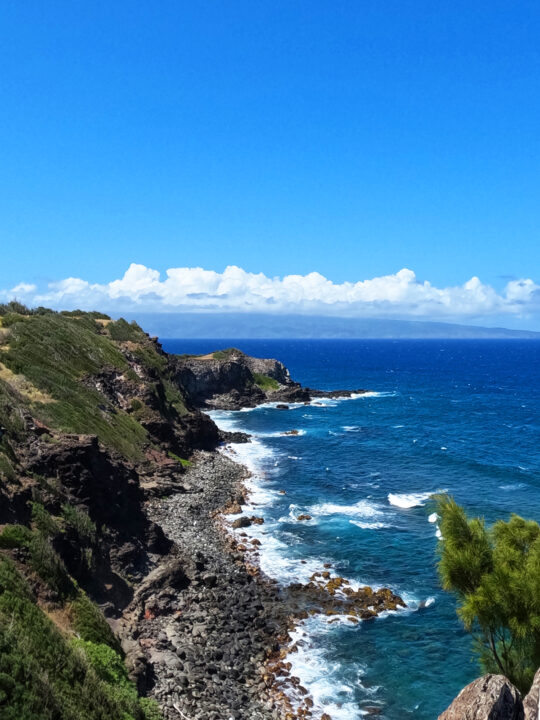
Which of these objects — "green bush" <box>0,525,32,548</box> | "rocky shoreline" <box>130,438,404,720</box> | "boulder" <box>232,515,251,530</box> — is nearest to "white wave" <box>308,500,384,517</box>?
"boulder" <box>232,515,251,530</box>

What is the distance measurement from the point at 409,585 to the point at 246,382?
9595cm

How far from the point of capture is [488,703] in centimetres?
1362

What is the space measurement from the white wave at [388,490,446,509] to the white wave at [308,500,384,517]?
8.65 ft

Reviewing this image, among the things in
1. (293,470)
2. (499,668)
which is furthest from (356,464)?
(499,668)

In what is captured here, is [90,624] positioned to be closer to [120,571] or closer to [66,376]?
[120,571]

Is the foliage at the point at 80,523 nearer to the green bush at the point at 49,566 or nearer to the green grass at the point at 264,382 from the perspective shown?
the green bush at the point at 49,566

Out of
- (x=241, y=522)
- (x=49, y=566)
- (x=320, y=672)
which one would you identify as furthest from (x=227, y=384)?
(x=49, y=566)

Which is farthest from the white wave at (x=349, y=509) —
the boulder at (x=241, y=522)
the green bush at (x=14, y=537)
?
the green bush at (x=14, y=537)

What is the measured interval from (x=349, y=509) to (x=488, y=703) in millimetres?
42909

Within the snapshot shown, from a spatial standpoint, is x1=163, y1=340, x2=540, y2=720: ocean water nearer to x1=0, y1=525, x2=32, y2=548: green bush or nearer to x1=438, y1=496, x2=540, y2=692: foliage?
x1=438, y1=496, x2=540, y2=692: foliage

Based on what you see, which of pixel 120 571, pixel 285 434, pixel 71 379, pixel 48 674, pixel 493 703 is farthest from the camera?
pixel 285 434

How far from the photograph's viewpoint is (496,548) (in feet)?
71.3

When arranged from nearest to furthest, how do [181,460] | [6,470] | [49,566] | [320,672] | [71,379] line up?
[49,566]
[320,672]
[6,470]
[71,379]
[181,460]

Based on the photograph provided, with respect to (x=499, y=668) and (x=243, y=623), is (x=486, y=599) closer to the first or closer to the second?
(x=499, y=668)
